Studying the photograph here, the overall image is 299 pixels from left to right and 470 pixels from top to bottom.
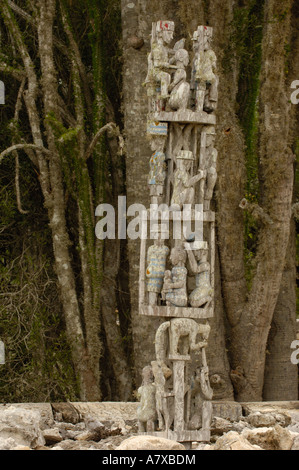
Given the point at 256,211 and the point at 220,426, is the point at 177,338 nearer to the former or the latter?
the point at 220,426

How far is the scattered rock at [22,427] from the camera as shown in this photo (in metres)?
4.52

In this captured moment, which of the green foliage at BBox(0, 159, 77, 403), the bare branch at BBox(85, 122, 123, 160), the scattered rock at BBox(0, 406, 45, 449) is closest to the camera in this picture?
the scattered rock at BBox(0, 406, 45, 449)

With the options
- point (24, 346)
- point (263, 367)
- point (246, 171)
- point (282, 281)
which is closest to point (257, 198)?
point (246, 171)

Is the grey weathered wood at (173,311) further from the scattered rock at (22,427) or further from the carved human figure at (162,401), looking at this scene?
the scattered rock at (22,427)

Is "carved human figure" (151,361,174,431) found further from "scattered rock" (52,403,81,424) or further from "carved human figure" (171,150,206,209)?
"carved human figure" (171,150,206,209)

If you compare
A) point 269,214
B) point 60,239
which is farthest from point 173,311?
point 269,214

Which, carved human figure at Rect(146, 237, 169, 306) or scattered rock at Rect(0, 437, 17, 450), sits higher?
carved human figure at Rect(146, 237, 169, 306)

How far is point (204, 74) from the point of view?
16.3 feet

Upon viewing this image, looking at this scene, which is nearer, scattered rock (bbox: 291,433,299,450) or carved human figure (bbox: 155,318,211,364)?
scattered rock (bbox: 291,433,299,450)

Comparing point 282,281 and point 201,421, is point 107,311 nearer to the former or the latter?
point 282,281

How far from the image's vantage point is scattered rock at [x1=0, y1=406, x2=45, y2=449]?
178 inches

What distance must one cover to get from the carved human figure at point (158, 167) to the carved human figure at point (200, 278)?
471 mm

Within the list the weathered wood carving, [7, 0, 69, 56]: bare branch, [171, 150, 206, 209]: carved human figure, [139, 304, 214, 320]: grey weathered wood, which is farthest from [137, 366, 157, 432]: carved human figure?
[7, 0, 69, 56]: bare branch

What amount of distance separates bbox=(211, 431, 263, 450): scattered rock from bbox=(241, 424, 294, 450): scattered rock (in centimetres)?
23
